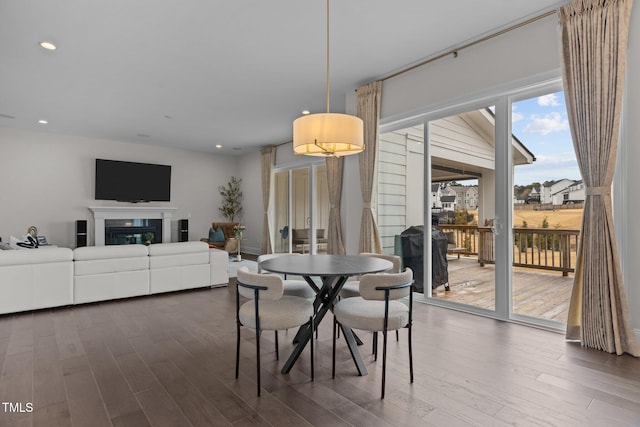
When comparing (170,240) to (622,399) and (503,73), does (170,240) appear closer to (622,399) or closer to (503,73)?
(503,73)

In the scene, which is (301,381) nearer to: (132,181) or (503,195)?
(503,195)

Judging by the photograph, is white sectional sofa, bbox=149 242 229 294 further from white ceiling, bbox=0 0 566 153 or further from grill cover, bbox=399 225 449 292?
grill cover, bbox=399 225 449 292

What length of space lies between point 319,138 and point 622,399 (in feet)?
8.03

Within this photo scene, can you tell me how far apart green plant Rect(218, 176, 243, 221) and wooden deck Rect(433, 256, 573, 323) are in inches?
282

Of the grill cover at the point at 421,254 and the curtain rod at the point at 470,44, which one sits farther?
the grill cover at the point at 421,254

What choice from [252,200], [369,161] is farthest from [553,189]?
[252,200]

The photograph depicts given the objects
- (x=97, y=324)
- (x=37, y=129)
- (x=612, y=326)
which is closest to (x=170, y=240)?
(x=37, y=129)

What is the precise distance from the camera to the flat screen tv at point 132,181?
812 cm

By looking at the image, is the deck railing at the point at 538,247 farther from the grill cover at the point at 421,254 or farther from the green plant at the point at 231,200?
the green plant at the point at 231,200

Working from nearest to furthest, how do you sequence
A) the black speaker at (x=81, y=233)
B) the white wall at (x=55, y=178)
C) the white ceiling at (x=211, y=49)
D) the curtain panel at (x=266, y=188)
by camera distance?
the white ceiling at (x=211, y=49)
the white wall at (x=55, y=178)
the black speaker at (x=81, y=233)
the curtain panel at (x=266, y=188)

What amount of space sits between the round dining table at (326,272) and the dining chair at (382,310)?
17 cm

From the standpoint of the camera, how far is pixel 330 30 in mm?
3430

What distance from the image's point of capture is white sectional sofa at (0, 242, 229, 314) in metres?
3.80

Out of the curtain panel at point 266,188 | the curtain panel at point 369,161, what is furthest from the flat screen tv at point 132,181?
the curtain panel at point 369,161
